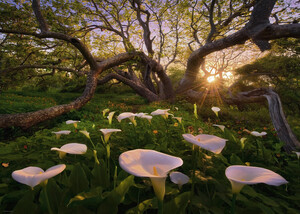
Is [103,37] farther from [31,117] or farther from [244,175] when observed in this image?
[244,175]

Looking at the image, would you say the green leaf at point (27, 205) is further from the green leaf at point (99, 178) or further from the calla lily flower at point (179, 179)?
the calla lily flower at point (179, 179)

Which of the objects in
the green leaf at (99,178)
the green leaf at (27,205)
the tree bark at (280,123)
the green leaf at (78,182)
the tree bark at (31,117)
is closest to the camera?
the green leaf at (27,205)

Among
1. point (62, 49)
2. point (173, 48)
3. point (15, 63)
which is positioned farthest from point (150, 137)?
point (173, 48)

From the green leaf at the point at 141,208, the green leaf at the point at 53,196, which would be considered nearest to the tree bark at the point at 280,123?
the green leaf at the point at 141,208

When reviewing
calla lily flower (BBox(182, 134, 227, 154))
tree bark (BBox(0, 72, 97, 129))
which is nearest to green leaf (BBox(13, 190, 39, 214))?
calla lily flower (BBox(182, 134, 227, 154))

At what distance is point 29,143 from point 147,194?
161cm

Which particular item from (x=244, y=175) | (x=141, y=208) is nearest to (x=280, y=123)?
(x=244, y=175)

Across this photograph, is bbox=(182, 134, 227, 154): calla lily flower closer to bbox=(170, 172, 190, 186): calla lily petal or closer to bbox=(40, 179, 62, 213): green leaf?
bbox=(170, 172, 190, 186): calla lily petal

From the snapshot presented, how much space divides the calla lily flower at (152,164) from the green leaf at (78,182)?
382 millimetres

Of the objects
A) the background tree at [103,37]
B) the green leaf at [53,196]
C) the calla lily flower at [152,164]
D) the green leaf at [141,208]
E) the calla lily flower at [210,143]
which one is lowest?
the green leaf at [141,208]

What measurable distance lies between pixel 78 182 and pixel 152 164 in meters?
0.49

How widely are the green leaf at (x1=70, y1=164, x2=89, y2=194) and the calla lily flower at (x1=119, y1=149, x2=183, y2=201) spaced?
0.38 metres

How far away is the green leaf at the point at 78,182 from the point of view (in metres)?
0.83

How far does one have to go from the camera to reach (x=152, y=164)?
0.66 m
